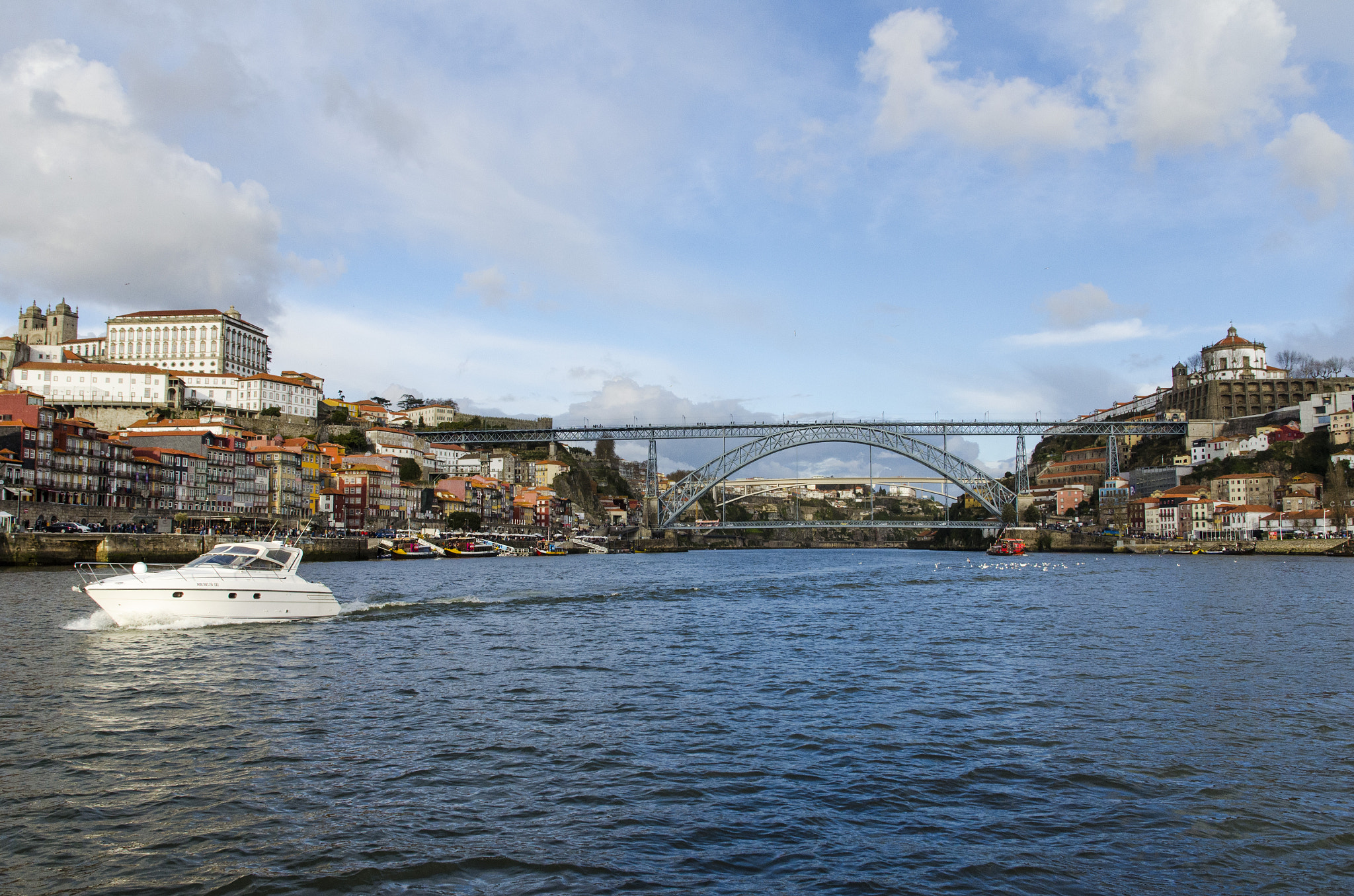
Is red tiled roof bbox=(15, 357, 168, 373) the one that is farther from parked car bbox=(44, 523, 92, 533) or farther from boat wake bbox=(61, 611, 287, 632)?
boat wake bbox=(61, 611, 287, 632)

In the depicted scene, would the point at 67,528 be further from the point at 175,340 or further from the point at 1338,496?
the point at 1338,496

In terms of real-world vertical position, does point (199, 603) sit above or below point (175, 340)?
below

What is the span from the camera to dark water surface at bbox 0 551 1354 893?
463cm

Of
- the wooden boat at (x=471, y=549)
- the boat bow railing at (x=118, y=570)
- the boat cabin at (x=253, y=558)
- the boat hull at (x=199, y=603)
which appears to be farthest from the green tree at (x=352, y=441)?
the boat hull at (x=199, y=603)

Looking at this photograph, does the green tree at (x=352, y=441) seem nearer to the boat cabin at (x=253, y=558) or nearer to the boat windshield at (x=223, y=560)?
the boat cabin at (x=253, y=558)

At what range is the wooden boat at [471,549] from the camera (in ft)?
168

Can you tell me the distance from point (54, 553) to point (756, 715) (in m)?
29.5

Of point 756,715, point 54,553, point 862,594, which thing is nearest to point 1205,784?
point 756,715

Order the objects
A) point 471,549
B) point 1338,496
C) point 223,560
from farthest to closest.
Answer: point 1338,496, point 471,549, point 223,560

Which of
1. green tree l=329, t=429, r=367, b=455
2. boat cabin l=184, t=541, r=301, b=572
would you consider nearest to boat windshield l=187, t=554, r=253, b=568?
boat cabin l=184, t=541, r=301, b=572

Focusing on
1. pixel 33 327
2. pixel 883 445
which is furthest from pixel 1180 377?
pixel 33 327

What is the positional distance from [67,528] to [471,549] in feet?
73.4

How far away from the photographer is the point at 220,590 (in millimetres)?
13570

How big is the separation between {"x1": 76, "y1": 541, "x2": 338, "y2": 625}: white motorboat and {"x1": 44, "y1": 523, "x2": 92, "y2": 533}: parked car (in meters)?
21.7
